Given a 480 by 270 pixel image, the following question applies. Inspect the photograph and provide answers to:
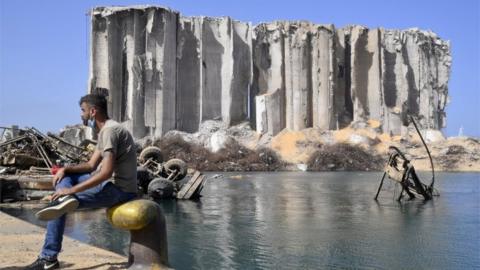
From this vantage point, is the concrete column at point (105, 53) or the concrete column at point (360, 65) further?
the concrete column at point (360, 65)

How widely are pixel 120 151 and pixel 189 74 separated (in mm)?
64889

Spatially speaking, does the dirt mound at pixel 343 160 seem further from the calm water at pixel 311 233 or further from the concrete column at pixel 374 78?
the calm water at pixel 311 233

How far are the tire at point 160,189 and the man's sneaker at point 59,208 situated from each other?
1682 cm

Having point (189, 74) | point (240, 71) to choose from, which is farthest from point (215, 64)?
point (189, 74)

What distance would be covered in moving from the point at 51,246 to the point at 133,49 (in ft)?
201

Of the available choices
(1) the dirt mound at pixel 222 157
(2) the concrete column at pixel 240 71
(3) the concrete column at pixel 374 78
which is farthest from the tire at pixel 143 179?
(3) the concrete column at pixel 374 78

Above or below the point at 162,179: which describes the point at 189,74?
above

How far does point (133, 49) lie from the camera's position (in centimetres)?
6594

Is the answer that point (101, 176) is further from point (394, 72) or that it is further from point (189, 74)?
point (394, 72)

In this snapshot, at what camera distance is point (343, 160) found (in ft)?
199

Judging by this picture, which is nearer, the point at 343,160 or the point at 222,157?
the point at 222,157

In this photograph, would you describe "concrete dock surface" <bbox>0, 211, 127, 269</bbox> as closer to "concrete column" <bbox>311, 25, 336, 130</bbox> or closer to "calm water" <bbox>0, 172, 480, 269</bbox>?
"calm water" <bbox>0, 172, 480, 269</bbox>

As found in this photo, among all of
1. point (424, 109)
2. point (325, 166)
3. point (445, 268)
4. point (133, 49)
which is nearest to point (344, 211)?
point (445, 268)

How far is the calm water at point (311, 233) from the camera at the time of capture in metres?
11.2
